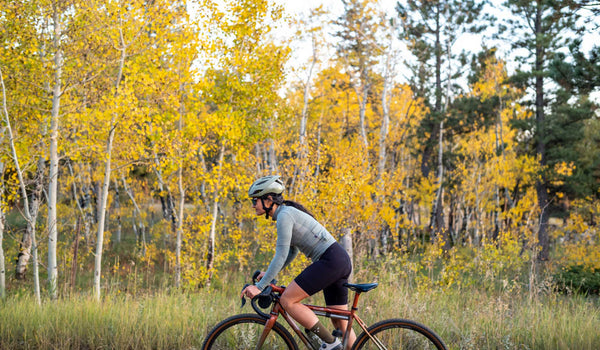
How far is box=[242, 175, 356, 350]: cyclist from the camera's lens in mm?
3855

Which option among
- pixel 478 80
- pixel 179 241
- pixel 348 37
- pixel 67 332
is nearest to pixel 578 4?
pixel 348 37

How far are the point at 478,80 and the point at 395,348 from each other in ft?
73.8

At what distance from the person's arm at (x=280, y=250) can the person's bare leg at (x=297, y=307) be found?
0.63ft

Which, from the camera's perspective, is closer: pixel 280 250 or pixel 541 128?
pixel 280 250

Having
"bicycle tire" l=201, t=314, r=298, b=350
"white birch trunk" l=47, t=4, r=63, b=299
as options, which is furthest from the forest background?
"bicycle tire" l=201, t=314, r=298, b=350

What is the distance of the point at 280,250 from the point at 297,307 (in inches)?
19.2

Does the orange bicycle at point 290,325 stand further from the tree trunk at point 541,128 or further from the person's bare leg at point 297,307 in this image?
the tree trunk at point 541,128

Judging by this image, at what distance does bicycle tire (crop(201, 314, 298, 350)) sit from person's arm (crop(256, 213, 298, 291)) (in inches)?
14.8

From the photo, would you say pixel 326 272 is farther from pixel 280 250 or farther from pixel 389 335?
pixel 389 335

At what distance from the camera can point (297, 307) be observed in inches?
153

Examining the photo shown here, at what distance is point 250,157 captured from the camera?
14391mm

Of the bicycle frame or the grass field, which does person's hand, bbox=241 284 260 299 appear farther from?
the grass field

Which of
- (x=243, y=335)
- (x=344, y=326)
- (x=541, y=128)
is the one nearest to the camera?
(x=344, y=326)

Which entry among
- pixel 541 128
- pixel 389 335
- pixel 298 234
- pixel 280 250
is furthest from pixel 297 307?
pixel 541 128
